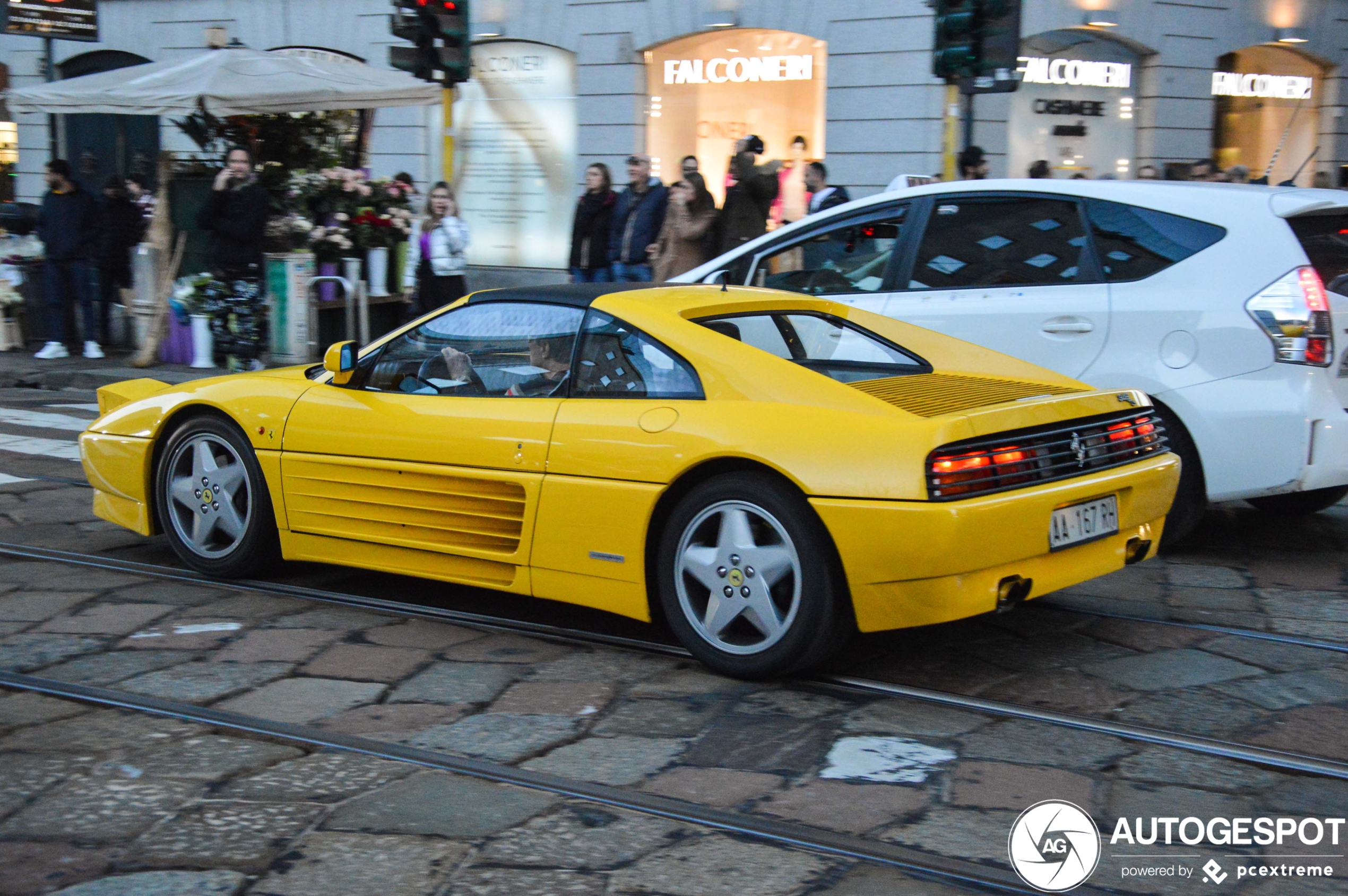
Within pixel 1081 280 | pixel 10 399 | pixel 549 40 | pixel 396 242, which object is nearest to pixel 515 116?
pixel 549 40

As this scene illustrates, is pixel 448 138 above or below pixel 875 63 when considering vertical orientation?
below

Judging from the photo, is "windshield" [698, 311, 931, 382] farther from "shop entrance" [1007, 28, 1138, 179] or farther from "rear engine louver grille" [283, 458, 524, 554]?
"shop entrance" [1007, 28, 1138, 179]

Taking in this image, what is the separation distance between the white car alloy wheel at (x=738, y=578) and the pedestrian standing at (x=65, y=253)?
35.6 feet

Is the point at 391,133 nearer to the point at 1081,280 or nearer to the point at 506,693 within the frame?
the point at 1081,280

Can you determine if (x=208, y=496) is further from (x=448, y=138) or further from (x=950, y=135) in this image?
(x=950, y=135)

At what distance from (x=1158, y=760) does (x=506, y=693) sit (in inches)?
70.5

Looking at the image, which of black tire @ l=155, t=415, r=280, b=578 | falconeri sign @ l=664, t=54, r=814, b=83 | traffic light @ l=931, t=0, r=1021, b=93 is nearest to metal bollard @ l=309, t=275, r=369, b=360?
traffic light @ l=931, t=0, r=1021, b=93

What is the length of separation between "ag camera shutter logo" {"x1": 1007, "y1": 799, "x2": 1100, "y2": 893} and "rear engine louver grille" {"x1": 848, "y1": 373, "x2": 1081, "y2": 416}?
120cm

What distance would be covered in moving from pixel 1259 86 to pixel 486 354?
14.6 meters

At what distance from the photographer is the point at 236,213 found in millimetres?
11258

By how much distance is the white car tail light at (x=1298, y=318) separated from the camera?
211 inches

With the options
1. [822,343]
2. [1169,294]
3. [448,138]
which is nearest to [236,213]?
[448,138]

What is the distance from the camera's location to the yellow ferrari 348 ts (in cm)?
384

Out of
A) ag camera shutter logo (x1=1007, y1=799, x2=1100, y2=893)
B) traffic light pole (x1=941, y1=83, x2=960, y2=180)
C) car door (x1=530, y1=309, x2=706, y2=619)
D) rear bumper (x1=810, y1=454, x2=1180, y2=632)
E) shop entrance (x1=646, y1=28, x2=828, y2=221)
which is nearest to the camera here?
ag camera shutter logo (x1=1007, y1=799, x2=1100, y2=893)
